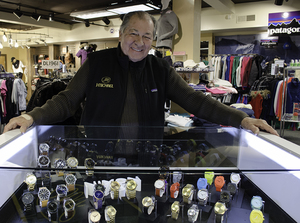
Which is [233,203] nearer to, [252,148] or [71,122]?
[252,148]

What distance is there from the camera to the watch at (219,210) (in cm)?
106

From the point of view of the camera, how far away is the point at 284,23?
7207 mm

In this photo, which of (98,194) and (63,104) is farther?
(63,104)

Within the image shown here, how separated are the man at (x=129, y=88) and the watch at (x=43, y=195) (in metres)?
0.59

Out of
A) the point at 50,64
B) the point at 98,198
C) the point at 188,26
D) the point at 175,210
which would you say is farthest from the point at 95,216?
the point at 188,26

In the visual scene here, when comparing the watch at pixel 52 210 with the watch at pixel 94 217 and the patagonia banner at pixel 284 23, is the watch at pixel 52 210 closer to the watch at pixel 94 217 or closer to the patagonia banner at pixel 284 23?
the watch at pixel 94 217

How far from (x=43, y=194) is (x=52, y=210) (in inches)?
4.2

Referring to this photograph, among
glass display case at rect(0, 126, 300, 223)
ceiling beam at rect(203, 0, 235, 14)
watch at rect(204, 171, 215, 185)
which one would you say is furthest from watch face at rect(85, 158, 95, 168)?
ceiling beam at rect(203, 0, 235, 14)

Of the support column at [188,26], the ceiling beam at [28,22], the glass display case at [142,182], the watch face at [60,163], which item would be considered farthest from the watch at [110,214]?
the ceiling beam at [28,22]

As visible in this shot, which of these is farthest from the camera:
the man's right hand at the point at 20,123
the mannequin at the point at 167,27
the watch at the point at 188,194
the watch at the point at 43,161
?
the mannequin at the point at 167,27

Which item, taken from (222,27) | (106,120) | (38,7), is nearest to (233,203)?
(106,120)

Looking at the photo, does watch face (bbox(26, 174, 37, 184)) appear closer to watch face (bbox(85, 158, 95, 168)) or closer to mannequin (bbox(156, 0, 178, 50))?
watch face (bbox(85, 158, 95, 168))

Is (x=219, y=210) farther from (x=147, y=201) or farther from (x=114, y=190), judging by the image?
(x=114, y=190)

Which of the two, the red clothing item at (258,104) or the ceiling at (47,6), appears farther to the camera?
the ceiling at (47,6)
